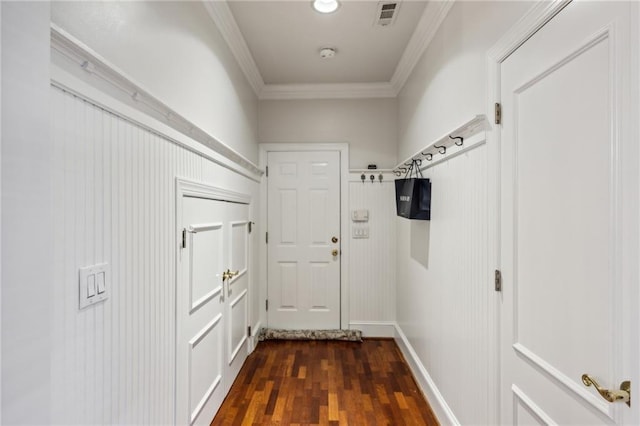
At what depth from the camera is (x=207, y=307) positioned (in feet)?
6.65

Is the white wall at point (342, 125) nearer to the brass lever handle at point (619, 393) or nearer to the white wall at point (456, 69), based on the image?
the white wall at point (456, 69)

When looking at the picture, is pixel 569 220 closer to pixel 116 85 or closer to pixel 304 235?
pixel 116 85

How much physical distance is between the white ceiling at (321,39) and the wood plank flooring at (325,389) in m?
2.68

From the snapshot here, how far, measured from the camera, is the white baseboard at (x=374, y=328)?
3555 mm

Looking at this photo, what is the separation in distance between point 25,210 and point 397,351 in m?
3.26

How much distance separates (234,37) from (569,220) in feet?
7.81

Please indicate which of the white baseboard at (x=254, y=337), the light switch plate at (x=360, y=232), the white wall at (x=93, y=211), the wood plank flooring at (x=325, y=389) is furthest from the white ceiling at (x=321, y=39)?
the wood plank flooring at (x=325, y=389)

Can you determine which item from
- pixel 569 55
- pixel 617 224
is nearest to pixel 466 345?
pixel 617 224

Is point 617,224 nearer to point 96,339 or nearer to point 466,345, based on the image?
point 466,345

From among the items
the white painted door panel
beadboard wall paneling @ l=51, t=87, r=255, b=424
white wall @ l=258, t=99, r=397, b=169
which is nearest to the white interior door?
the white painted door panel

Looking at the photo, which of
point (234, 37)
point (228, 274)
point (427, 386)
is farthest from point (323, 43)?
point (427, 386)

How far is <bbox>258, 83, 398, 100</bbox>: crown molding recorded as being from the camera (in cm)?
351

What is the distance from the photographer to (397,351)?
322cm

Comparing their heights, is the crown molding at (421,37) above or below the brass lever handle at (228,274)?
above
